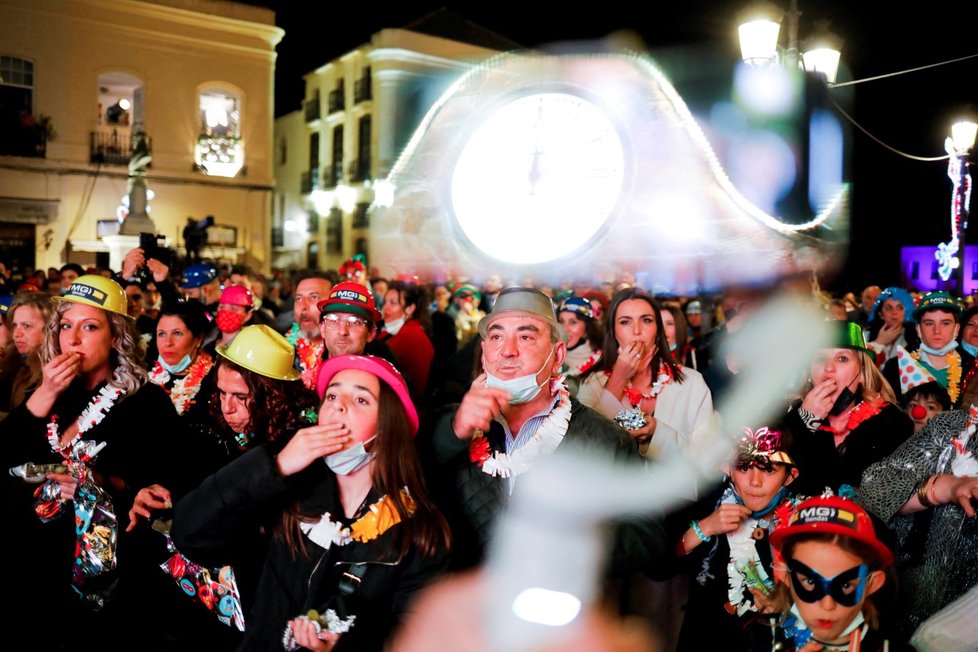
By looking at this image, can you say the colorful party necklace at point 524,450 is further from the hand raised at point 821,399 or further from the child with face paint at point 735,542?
the hand raised at point 821,399

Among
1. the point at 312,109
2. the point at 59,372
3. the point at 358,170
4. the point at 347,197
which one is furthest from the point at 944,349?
the point at 312,109

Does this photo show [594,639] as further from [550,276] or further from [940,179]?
[940,179]

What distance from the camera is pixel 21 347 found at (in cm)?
531

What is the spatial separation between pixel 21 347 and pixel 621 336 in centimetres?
376

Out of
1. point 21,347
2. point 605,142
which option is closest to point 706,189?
point 605,142

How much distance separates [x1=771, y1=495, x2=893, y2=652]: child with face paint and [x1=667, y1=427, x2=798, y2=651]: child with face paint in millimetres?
430

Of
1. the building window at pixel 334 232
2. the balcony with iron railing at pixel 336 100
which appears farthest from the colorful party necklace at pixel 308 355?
the balcony with iron railing at pixel 336 100

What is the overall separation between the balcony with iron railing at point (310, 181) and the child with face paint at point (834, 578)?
1542 inches

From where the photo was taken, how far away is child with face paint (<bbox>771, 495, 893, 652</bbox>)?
8.66 ft

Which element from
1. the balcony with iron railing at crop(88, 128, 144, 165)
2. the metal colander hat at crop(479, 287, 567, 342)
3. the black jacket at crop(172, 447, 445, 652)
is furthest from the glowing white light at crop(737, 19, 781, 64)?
the balcony with iron railing at crop(88, 128, 144, 165)

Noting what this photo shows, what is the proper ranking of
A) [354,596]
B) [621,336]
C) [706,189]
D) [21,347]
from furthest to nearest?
[706,189], [21,347], [621,336], [354,596]

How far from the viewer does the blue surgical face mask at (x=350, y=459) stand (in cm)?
265

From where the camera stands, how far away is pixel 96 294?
3912mm

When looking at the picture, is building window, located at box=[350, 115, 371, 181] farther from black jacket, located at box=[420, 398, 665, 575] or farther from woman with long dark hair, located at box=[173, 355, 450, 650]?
woman with long dark hair, located at box=[173, 355, 450, 650]
